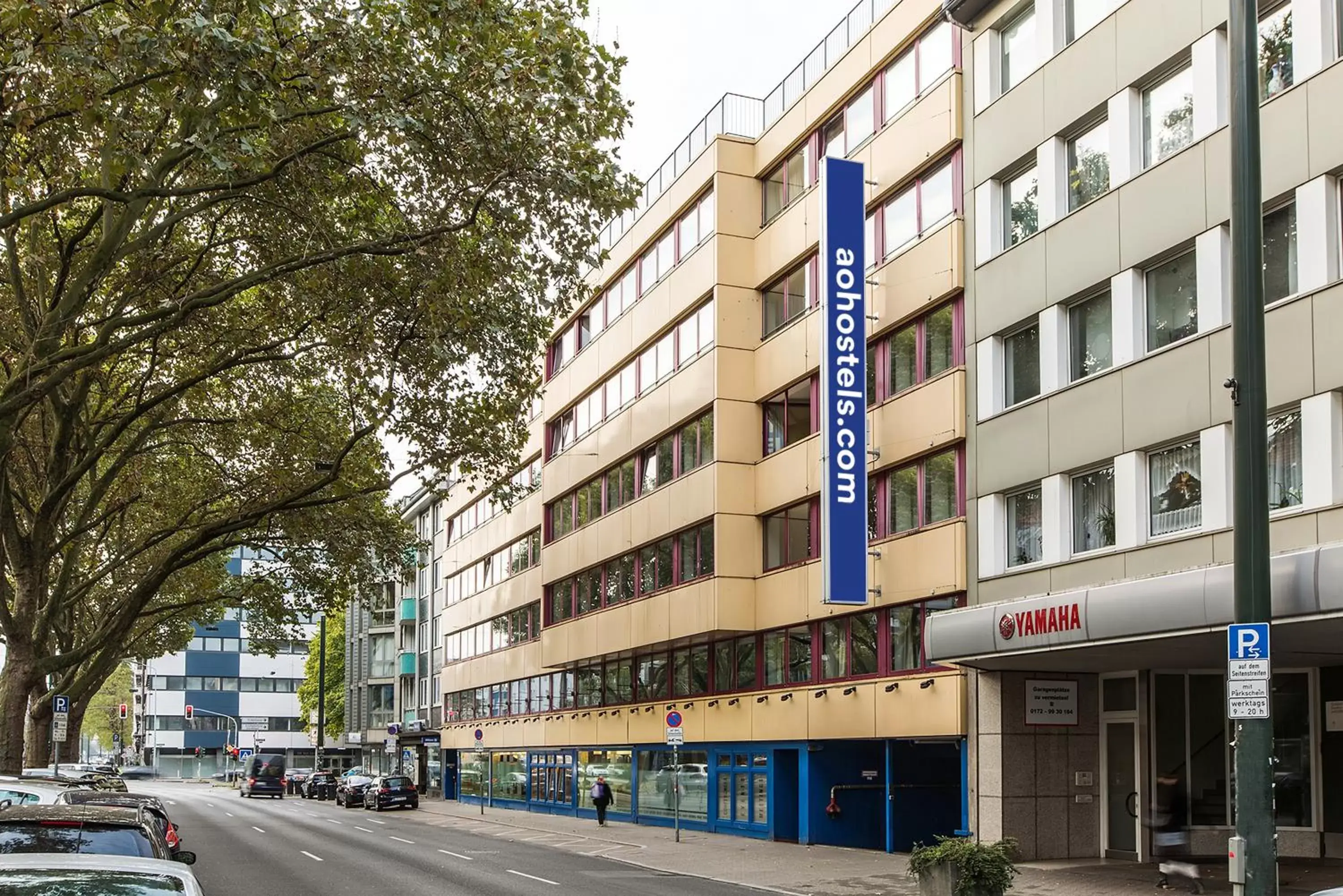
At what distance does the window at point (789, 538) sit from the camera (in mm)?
31266

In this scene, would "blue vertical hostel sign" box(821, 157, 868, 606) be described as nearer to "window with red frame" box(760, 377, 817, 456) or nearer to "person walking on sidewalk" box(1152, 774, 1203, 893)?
"window with red frame" box(760, 377, 817, 456)

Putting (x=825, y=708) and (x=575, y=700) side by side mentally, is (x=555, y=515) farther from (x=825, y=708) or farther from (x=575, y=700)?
(x=825, y=708)

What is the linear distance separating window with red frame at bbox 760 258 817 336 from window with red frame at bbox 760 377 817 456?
5.10 ft

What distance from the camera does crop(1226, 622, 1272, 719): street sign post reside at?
1140cm

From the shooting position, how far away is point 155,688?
126m

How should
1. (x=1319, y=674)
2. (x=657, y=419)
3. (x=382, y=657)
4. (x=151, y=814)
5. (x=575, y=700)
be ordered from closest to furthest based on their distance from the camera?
1. (x=151, y=814)
2. (x=1319, y=674)
3. (x=657, y=419)
4. (x=575, y=700)
5. (x=382, y=657)

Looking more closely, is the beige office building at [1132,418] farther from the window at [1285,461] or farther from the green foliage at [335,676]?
the green foliage at [335,676]

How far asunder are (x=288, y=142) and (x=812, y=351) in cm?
1566

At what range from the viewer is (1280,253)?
62.4ft

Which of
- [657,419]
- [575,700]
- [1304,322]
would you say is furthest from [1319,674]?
[575,700]

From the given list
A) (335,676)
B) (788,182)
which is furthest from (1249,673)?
(335,676)

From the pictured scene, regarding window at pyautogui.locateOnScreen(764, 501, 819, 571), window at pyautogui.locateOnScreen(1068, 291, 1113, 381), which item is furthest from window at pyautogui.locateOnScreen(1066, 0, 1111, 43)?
window at pyautogui.locateOnScreen(764, 501, 819, 571)

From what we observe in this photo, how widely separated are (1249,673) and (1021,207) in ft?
49.4

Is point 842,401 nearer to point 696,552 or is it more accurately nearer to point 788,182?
point 788,182
